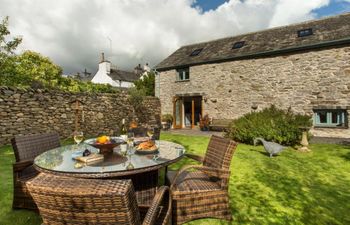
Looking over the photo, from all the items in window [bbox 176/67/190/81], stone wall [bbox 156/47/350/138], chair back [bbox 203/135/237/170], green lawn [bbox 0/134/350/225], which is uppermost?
window [bbox 176/67/190/81]

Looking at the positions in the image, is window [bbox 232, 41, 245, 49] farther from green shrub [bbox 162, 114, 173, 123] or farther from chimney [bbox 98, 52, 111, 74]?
chimney [bbox 98, 52, 111, 74]

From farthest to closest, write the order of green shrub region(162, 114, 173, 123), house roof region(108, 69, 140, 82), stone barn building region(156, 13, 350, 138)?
1. house roof region(108, 69, 140, 82)
2. green shrub region(162, 114, 173, 123)
3. stone barn building region(156, 13, 350, 138)

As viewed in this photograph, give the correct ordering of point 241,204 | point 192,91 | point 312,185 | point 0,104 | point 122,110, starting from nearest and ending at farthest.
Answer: point 241,204 → point 312,185 → point 0,104 → point 122,110 → point 192,91

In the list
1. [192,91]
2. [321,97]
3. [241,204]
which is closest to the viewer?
[241,204]

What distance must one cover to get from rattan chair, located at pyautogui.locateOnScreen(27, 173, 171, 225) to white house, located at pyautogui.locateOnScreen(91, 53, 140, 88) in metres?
28.0

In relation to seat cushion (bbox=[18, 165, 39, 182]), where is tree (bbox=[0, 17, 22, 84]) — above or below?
above

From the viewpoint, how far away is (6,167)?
5.61 m

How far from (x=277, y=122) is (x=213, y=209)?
6942 mm

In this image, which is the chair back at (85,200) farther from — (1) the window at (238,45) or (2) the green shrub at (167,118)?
(1) the window at (238,45)

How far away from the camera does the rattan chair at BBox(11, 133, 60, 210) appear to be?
2.97 meters

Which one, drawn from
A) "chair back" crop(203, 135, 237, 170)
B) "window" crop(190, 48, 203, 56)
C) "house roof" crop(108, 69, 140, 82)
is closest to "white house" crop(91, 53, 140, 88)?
"house roof" crop(108, 69, 140, 82)

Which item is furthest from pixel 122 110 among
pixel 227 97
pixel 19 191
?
pixel 19 191

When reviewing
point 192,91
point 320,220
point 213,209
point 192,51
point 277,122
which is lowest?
point 320,220

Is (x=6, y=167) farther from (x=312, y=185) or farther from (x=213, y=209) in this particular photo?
(x=312, y=185)
